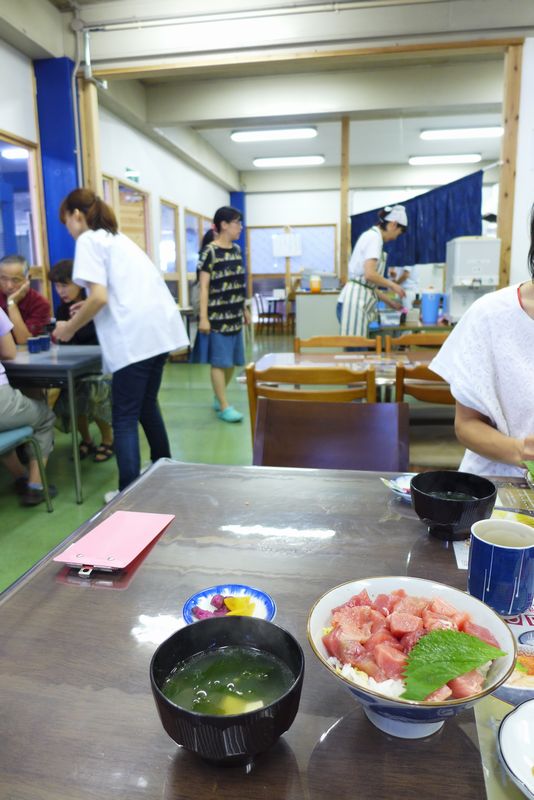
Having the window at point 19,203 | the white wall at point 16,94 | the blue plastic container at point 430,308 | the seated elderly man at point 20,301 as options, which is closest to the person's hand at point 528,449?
the seated elderly man at point 20,301

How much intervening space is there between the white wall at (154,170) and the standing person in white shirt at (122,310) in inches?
139

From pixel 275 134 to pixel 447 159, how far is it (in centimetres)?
369

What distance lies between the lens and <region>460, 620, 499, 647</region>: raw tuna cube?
1.80 ft

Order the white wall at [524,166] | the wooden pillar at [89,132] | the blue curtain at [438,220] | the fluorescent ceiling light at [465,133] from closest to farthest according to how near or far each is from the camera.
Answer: the white wall at [524,166]
the wooden pillar at [89,132]
the blue curtain at [438,220]
the fluorescent ceiling light at [465,133]

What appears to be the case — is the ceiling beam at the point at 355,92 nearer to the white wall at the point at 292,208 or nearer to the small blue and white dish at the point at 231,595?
the white wall at the point at 292,208

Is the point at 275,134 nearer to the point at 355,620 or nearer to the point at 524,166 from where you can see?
the point at 524,166

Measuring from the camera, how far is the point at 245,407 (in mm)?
4785

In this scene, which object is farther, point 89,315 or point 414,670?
point 89,315

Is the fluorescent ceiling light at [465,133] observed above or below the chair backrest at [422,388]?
above

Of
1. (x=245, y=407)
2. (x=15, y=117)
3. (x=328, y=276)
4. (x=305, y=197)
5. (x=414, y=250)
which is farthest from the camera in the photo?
(x=305, y=197)

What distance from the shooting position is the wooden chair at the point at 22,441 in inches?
96.9

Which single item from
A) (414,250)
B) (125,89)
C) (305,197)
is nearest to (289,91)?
(125,89)

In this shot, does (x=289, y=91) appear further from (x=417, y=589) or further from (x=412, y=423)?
(x=417, y=589)

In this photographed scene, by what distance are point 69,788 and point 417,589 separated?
400mm
